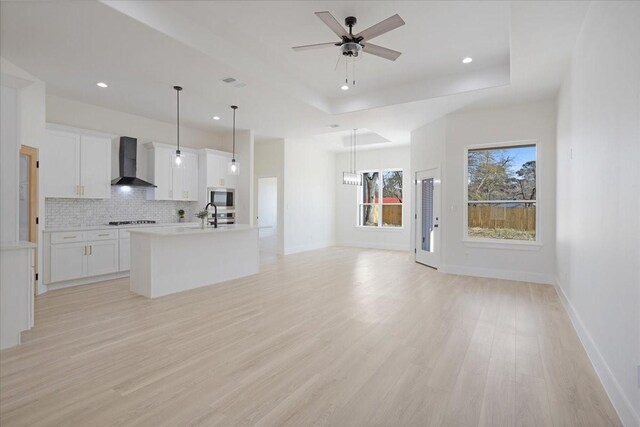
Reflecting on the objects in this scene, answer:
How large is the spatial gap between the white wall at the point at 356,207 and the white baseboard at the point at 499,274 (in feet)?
9.84

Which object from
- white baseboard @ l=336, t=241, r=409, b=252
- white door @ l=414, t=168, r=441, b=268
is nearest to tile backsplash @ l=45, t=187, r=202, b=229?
white baseboard @ l=336, t=241, r=409, b=252

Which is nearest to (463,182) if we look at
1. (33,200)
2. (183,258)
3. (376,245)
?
(376,245)

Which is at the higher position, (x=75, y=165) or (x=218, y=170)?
(x=218, y=170)

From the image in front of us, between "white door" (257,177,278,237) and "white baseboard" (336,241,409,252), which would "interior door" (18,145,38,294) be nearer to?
"white door" (257,177,278,237)

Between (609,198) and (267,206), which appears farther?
(267,206)

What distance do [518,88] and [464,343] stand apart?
4049mm

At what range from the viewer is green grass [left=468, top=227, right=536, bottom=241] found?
5824mm

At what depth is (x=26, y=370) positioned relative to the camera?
2.57 metres

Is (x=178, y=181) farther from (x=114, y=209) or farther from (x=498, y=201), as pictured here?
(x=498, y=201)

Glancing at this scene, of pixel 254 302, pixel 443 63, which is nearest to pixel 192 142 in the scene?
pixel 254 302

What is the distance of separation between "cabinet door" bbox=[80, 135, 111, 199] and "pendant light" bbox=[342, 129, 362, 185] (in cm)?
537

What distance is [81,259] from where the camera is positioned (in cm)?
534

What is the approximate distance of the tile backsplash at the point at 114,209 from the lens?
5602 mm

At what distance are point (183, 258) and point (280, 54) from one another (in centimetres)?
337
